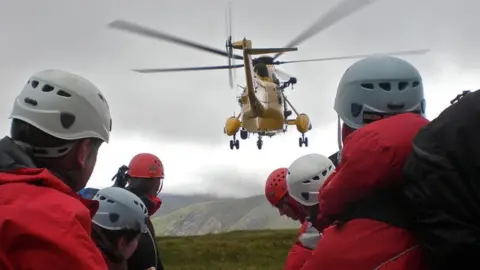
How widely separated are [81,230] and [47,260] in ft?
0.67

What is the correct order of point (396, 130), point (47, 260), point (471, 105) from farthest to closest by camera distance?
point (396, 130) < point (471, 105) < point (47, 260)

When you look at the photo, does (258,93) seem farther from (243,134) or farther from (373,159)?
(373,159)

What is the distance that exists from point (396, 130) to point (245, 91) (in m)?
44.0

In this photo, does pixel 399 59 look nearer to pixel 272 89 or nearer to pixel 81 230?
pixel 81 230

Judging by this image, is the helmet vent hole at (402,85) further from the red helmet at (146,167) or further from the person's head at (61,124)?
the red helmet at (146,167)

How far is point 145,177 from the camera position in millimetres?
9219

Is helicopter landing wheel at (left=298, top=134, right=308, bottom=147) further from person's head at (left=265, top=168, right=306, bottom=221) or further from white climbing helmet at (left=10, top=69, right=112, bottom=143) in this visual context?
white climbing helmet at (left=10, top=69, right=112, bottom=143)

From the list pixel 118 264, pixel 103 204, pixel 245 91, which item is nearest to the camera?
pixel 118 264

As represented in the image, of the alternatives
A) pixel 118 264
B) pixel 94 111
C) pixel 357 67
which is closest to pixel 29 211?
pixel 94 111

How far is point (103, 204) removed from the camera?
5.66 m

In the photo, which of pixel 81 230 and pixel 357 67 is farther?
pixel 357 67

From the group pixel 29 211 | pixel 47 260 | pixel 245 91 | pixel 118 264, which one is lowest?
pixel 245 91

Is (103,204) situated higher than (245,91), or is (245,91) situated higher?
(103,204)

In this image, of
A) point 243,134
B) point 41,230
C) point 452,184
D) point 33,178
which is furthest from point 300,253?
point 243,134
